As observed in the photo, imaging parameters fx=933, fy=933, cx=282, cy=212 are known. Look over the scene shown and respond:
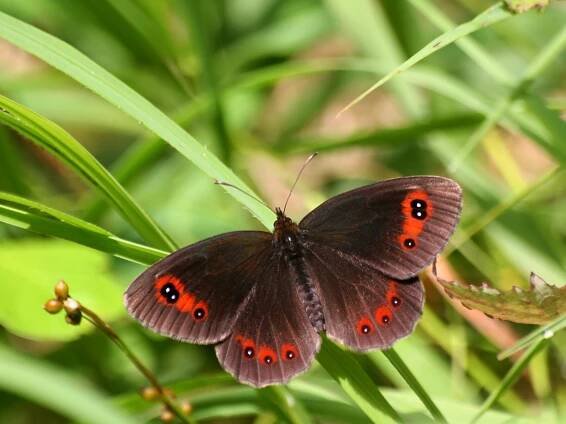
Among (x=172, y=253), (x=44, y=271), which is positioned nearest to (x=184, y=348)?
(x=44, y=271)

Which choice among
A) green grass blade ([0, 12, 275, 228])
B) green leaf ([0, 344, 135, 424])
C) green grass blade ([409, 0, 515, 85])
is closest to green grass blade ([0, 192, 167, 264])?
green grass blade ([0, 12, 275, 228])

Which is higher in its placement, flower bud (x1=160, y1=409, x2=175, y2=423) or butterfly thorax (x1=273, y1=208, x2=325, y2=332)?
butterfly thorax (x1=273, y1=208, x2=325, y2=332)

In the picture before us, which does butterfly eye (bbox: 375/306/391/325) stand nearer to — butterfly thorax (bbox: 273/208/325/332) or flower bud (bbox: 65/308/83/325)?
butterfly thorax (bbox: 273/208/325/332)

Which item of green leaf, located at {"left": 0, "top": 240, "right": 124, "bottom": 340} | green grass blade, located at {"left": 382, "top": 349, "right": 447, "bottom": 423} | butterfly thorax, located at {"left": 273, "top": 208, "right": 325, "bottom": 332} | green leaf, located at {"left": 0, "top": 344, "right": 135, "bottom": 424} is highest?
green leaf, located at {"left": 0, "top": 240, "right": 124, "bottom": 340}

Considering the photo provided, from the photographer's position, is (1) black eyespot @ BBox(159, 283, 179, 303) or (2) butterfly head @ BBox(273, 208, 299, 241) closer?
(1) black eyespot @ BBox(159, 283, 179, 303)

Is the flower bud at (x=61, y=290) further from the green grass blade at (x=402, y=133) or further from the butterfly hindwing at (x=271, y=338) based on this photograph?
the green grass blade at (x=402, y=133)

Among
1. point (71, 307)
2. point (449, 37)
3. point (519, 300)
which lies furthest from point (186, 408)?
point (449, 37)

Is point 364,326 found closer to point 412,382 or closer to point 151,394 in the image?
point 412,382
